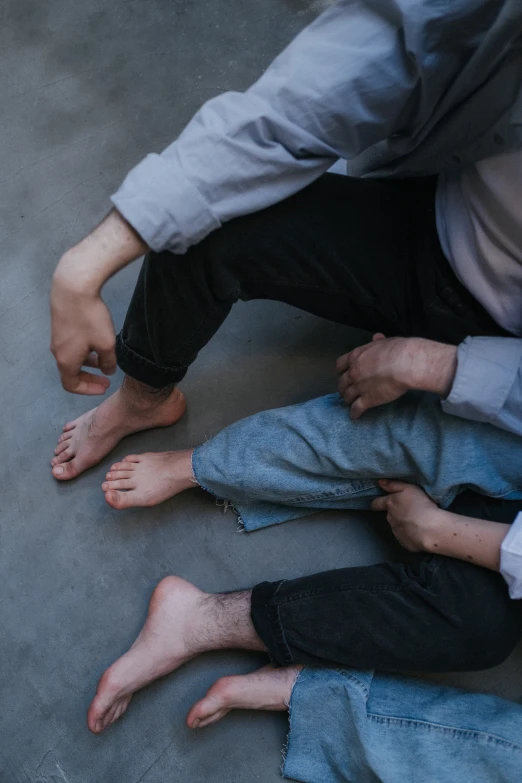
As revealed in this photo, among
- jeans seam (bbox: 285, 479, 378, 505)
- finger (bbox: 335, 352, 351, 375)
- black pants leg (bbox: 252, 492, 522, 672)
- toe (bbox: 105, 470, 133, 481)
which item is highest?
toe (bbox: 105, 470, 133, 481)

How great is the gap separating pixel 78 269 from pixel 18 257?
666mm

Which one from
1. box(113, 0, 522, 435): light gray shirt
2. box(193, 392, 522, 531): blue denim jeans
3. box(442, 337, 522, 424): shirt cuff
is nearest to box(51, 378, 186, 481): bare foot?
box(193, 392, 522, 531): blue denim jeans

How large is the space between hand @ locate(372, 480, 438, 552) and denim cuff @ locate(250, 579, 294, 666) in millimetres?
218

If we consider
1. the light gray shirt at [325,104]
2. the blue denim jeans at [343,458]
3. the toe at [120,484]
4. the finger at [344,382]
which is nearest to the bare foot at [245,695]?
the blue denim jeans at [343,458]

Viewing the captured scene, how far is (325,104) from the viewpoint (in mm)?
926

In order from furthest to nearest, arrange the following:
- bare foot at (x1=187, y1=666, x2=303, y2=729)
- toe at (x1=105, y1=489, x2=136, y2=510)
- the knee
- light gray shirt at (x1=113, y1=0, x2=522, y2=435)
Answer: toe at (x1=105, y1=489, x2=136, y2=510) < bare foot at (x1=187, y1=666, x2=303, y2=729) < the knee < light gray shirt at (x1=113, y1=0, x2=522, y2=435)

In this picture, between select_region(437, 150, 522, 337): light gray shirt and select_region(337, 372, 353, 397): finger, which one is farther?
select_region(337, 372, 353, 397): finger

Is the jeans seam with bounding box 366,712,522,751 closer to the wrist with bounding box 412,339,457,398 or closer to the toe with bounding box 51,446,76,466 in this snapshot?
the wrist with bounding box 412,339,457,398

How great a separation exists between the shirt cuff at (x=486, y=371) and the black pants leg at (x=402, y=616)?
0.77 ft

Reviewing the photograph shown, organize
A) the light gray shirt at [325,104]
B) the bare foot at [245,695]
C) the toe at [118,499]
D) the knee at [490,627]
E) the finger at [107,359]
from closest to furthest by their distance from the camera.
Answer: the light gray shirt at [325,104]
the finger at [107,359]
the knee at [490,627]
the bare foot at [245,695]
the toe at [118,499]

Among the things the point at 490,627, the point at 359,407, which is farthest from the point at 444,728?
the point at 359,407

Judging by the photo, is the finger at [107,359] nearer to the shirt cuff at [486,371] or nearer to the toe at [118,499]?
the toe at [118,499]

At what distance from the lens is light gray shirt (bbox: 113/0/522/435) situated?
908 mm

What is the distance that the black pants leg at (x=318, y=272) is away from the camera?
1.07 metres
